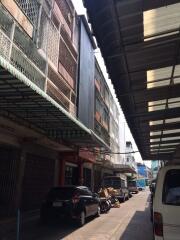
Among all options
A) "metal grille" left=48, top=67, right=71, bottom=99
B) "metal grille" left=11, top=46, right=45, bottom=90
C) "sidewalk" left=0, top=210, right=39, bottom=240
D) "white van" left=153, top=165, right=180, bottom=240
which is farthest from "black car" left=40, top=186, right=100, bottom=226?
"white van" left=153, top=165, right=180, bottom=240

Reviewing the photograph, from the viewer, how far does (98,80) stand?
129 feet

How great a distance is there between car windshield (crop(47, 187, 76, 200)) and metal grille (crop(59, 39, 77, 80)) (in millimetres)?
9735

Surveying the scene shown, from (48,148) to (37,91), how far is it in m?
11.9

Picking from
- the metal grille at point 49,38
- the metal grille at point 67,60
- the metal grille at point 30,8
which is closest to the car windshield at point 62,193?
the metal grille at point 49,38

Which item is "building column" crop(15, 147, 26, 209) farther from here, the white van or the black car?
the white van

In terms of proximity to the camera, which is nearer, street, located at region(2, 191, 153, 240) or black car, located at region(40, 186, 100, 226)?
street, located at region(2, 191, 153, 240)

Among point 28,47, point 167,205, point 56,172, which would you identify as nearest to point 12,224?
point 28,47

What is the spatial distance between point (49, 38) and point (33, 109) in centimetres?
706

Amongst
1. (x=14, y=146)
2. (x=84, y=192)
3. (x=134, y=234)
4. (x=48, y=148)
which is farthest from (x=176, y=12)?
(x=48, y=148)

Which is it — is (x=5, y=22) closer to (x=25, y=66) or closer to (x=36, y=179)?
(x=25, y=66)

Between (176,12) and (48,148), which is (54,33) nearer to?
(48,148)

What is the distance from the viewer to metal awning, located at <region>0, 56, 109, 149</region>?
10.1 m

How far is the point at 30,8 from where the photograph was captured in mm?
16734

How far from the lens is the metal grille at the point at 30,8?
15.8 metres
